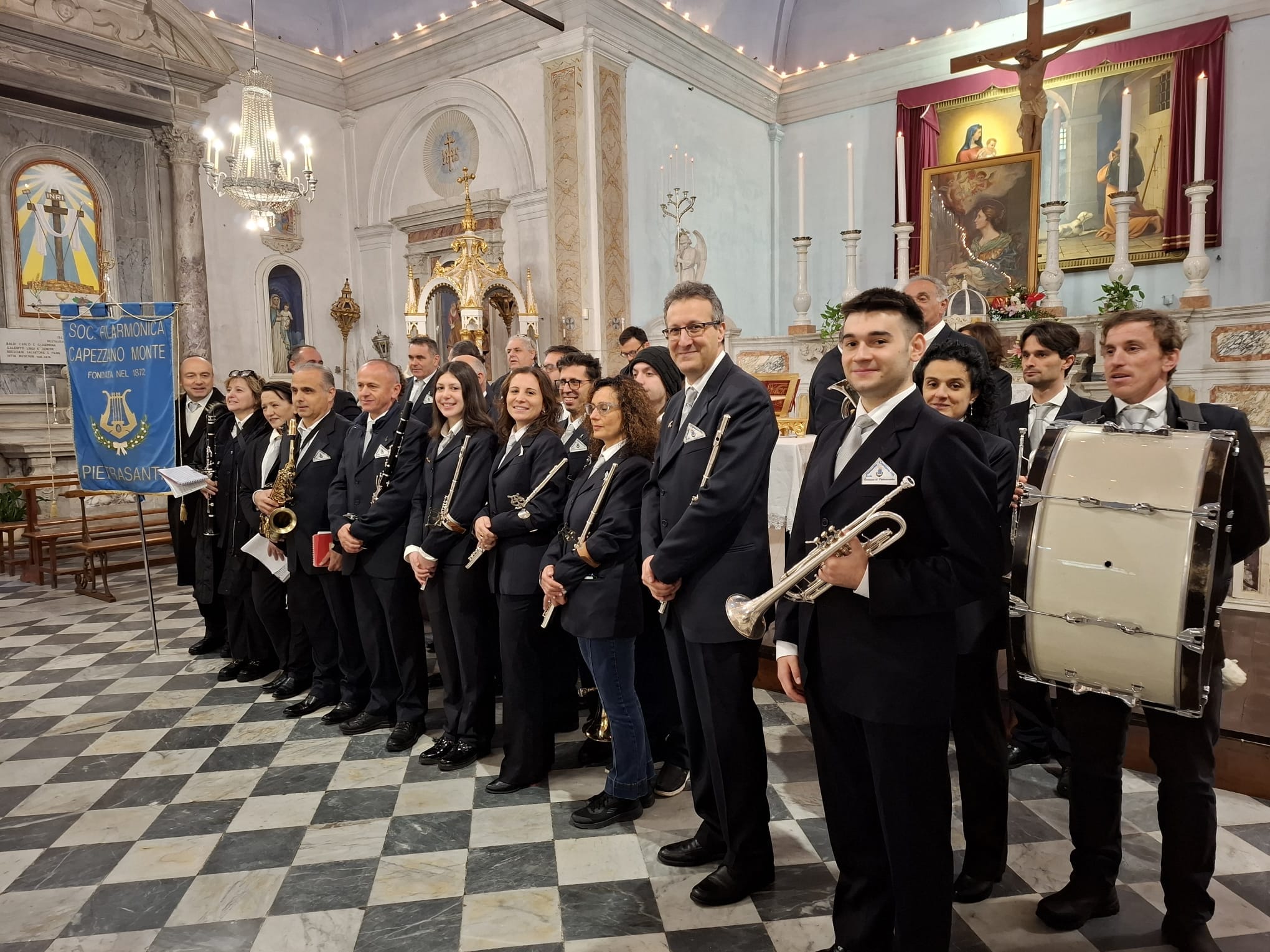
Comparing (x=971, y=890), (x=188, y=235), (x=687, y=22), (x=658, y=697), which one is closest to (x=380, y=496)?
(x=658, y=697)

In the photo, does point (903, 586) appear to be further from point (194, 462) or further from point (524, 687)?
point (194, 462)

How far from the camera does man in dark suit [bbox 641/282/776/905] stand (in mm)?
2594

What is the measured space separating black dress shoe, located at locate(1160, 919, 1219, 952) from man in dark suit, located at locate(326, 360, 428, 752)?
3144 mm

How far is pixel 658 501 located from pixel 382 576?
1.84 meters

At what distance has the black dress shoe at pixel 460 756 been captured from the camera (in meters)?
3.75

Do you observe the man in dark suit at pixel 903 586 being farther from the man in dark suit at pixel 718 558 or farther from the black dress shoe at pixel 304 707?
the black dress shoe at pixel 304 707

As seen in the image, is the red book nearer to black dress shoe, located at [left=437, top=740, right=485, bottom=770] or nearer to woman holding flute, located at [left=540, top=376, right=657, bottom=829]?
black dress shoe, located at [left=437, top=740, right=485, bottom=770]

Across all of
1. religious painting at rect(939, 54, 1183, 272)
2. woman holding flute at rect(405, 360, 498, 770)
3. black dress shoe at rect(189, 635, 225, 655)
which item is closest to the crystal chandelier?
black dress shoe at rect(189, 635, 225, 655)

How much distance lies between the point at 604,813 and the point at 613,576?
3.13 feet

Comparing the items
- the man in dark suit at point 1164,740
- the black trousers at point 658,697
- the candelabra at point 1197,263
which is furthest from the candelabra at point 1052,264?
the black trousers at point 658,697

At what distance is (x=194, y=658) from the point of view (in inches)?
217

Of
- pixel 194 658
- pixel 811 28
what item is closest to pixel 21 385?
pixel 194 658

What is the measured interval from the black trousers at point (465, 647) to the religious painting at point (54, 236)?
9195 millimetres

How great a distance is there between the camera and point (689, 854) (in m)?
2.90
